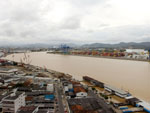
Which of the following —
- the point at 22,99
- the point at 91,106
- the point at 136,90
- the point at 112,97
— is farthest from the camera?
the point at 136,90

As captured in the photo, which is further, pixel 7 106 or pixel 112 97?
pixel 112 97

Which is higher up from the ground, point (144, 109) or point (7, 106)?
point (7, 106)

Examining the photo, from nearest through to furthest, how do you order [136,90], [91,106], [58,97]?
[91,106] → [58,97] → [136,90]

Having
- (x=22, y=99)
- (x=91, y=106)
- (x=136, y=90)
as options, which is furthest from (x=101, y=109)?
(x=136, y=90)

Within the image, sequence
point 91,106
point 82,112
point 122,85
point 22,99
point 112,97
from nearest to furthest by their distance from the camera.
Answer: point 82,112, point 91,106, point 22,99, point 112,97, point 122,85

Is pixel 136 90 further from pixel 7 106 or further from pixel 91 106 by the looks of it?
pixel 7 106

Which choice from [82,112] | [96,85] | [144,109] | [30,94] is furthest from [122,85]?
[30,94]

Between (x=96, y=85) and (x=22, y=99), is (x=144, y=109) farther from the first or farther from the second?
(x=22, y=99)

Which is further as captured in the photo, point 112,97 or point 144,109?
point 112,97

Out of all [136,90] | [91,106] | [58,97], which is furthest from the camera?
[136,90]
